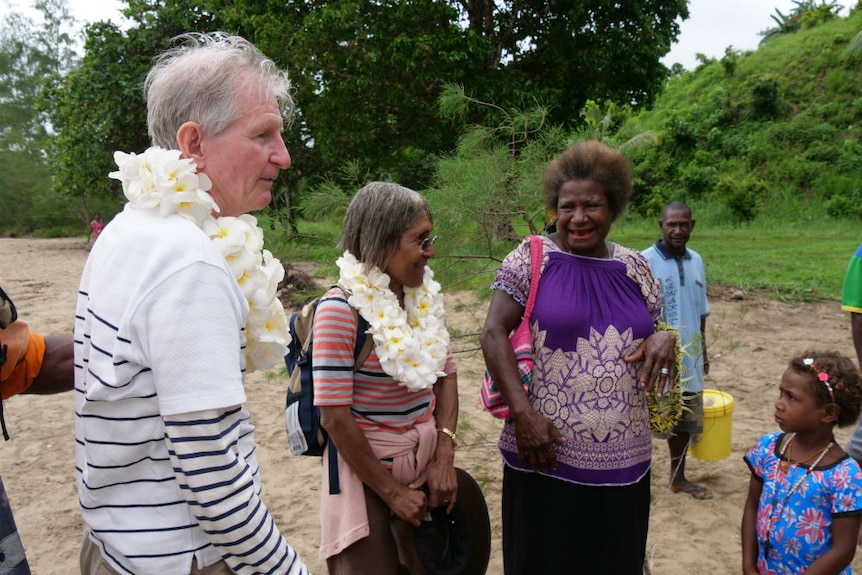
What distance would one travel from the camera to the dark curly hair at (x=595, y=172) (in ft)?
7.38

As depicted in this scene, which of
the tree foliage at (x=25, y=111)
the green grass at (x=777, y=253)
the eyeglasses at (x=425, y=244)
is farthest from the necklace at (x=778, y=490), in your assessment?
the tree foliage at (x=25, y=111)

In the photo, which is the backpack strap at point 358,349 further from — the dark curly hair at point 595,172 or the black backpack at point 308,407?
the dark curly hair at point 595,172

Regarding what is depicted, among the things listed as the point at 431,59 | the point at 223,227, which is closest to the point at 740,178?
the point at 431,59

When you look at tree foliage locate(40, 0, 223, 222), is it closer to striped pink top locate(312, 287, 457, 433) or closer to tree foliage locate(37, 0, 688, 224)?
tree foliage locate(37, 0, 688, 224)

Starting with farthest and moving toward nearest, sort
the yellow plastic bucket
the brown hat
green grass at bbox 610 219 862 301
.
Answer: green grass at bbox 610 219 862 301 → the yellow plastic bucket → the brown hat

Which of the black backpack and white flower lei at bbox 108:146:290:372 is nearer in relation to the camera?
white flower lei at bbox 108:146:290:372

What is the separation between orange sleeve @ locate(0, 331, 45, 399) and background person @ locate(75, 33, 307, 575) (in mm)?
331

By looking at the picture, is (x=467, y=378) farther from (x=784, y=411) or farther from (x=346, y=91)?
(x=346, y=91)

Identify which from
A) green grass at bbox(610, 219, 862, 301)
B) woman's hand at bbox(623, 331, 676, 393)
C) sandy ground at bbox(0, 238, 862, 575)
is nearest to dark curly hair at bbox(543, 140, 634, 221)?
woman's hand at bbox(623, 331, 676, 393)

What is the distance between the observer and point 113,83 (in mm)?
14422

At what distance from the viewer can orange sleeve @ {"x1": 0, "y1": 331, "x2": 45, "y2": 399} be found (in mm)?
1388

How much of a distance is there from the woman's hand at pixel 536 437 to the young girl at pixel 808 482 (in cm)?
80

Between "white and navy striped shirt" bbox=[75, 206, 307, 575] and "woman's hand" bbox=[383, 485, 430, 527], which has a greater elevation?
"white and navy striped shirt" bbox=[75, 206, 307, 575]

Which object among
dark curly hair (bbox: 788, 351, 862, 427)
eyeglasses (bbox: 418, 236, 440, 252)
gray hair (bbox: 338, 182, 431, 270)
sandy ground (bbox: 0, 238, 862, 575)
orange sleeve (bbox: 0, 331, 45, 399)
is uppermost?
gray hair (bbox: 338, 182, 431, 270)
